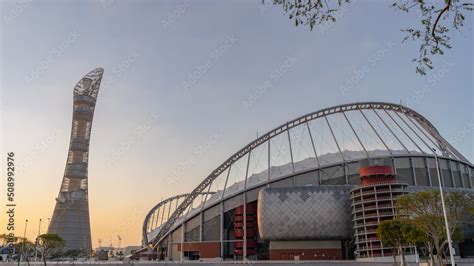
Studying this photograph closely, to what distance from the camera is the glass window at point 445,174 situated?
99.2m

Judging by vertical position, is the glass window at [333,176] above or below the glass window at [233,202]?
above

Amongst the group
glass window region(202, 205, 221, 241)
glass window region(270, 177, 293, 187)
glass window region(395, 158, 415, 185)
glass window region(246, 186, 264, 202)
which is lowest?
glass window region(202, 205, 221, 241)

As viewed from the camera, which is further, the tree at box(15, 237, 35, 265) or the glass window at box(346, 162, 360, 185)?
the glass window at box(346, 162, 360, 185)

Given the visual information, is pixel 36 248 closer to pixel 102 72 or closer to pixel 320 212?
pixel 320 212

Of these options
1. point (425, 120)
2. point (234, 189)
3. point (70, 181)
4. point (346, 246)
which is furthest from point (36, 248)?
point (425, 120)

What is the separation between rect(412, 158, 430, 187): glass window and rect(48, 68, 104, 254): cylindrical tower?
96065 millimetres

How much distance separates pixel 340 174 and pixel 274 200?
18869mm

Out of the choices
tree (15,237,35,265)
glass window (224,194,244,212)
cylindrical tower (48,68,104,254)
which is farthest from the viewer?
cylindrical tower (48,68,104,254)

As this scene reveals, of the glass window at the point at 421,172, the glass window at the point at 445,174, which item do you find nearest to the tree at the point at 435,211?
the glass window at the point at 421,172

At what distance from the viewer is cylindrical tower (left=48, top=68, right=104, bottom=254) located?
121 metres

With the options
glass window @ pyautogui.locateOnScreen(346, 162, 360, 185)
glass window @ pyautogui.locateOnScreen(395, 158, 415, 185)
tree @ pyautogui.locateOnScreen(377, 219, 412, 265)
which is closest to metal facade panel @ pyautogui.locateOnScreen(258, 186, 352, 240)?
glass window @ pyautogui.locateOnScreen(346, 162, 360, 185)

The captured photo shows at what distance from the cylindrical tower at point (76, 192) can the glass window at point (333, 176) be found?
74073mm

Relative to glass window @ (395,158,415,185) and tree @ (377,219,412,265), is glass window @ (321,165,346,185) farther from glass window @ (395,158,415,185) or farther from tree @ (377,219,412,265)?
tree @ (377,219,412,265)

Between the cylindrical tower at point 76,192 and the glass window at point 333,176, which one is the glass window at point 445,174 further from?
the cylindrical tower at point 76,192
